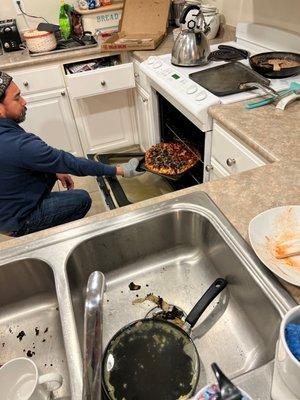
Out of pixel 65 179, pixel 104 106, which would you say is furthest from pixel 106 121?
pixel 65 179

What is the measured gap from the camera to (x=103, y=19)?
2463 millimetres

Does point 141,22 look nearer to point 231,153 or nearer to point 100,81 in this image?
point 100,81

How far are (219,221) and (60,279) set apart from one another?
0.40m

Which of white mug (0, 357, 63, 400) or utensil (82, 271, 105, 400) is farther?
white mug (0, 357, 63, 400)

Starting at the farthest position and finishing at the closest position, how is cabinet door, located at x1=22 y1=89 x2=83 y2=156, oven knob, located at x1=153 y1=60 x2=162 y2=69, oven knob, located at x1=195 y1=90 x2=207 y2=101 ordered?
cabinet door, located at x1=22 y1=89 x2=83 y2=156, oven knob, located at x1=153 y1=60 x2=162 y2=69, oven knob, located at x1=195 y1=90 x2=207 y2=101

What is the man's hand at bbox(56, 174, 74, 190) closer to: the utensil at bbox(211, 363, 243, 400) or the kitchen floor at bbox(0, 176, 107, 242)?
the kitchen floor at bbox(0, 176, 107, 242)

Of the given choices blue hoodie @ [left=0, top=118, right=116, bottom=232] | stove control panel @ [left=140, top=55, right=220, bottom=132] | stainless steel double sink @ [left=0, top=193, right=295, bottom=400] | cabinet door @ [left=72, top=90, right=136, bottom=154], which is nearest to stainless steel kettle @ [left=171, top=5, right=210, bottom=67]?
stove control panel @ [left=140, top=55, right=220, bottom=132]

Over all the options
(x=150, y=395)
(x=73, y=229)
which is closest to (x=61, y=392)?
(x=150, y=395)

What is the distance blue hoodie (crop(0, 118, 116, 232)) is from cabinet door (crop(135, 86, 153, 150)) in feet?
2.82

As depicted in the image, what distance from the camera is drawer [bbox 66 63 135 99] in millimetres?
2088

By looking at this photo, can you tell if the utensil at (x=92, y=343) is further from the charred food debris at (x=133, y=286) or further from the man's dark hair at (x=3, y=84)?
the man's dark hair at (x=3, y=84)

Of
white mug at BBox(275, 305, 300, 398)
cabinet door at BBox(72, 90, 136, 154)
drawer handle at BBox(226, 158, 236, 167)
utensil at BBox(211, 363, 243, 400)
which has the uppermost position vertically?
utensil at BBox(211, 363, 243, 400)

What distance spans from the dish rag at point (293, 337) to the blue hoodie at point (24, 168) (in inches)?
44.9

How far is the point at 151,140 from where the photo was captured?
7.68 ft
